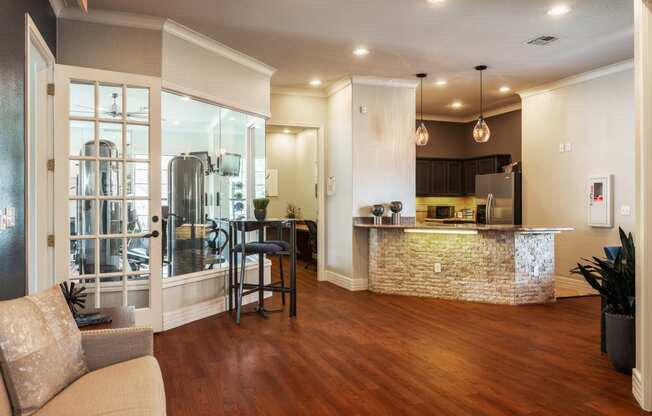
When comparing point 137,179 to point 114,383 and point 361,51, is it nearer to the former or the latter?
point 114,383

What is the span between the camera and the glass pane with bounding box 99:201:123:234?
13.3 ft

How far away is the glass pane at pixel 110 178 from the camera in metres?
4.05

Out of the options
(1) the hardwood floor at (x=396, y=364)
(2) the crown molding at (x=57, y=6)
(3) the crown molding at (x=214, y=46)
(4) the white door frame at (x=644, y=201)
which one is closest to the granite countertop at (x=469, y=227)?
(1) the hardwood floor at (x=396, y=364)

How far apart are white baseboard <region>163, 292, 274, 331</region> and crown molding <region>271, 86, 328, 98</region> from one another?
3.30 meters

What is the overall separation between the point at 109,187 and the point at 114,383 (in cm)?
256

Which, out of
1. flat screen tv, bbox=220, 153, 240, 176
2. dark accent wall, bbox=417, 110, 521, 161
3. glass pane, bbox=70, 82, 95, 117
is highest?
dark accent wall, bbox=417, 110, 521, 161

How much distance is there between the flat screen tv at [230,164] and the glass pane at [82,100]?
1827mm

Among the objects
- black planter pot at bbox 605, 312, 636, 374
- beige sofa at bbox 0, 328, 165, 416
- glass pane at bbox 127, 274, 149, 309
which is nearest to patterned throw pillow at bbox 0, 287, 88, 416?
beige sofa at bbox 0, 328, 165, 416

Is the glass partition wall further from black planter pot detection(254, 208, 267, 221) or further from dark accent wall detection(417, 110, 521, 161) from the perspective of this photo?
dark accent wall detection(417, 110, 521, 161)

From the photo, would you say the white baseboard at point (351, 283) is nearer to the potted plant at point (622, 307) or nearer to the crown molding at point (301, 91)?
the crown molding at point (301, 91)

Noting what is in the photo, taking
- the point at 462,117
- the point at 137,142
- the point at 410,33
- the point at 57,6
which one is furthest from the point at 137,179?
the point at 462,117

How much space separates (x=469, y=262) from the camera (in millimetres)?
5637

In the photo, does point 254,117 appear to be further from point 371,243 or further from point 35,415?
point 35,415

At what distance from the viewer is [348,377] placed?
125 inches
